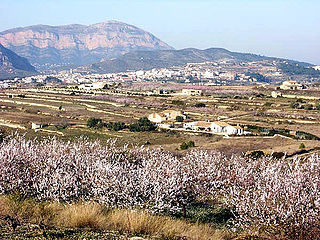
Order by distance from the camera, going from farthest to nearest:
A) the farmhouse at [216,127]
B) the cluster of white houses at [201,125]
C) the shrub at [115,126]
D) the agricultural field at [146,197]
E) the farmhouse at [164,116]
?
the farmhouse at [164,116]
the shrub at [115,126]
the cluster of white houses at [201,125]
the farmhouse at [216,127]
the agricultural field at [146,197]

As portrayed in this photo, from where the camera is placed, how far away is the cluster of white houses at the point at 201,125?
58.7 m

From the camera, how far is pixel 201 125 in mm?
63875

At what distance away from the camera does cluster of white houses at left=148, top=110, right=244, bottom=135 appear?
58.7 m

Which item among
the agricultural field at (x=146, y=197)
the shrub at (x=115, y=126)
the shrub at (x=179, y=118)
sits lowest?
the shrub at (x=115, y=126)

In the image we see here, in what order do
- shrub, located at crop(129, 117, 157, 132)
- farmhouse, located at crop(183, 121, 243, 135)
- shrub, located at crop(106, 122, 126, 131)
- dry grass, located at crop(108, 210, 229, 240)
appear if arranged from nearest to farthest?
dry grass, located at crop(108, 210, 229, 240), farmhouse, located at crop(183, 121, 243, 135), shrub, located at crop(129, 117, 157, 132), shrub, located at crop(106, 122, 126, 131)

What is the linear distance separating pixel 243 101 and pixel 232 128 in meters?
38.5

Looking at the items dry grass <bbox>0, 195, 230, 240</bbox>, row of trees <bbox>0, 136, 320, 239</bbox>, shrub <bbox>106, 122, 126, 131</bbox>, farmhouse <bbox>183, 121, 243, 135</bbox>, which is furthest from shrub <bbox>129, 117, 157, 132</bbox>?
dry grass <bbox>0, 195, 230, 240</bbox>

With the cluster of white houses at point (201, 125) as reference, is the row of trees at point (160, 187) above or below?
above

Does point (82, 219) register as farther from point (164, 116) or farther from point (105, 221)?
point (164, 116)

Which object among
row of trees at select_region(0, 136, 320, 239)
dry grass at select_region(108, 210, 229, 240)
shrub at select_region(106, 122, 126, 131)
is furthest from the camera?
shrub at select_region(106, 122, 126, 131)

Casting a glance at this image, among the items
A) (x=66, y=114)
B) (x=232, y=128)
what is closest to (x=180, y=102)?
(x=66, y=114)

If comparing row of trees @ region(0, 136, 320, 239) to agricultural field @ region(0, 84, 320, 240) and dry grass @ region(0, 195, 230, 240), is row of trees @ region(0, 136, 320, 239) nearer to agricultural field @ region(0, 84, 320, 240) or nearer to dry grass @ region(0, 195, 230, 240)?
agricultural field @ region(0, 84, 320, 240)

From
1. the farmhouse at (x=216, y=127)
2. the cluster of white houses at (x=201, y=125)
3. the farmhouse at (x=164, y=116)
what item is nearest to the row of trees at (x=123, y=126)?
the cluster of white houses at (x=201, y=125)

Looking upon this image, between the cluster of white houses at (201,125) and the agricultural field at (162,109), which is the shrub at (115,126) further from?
the cluster of white houses at (201,125)
